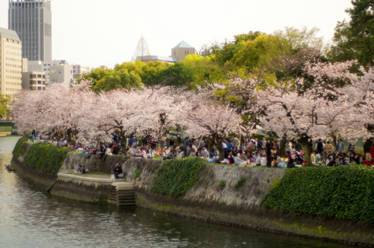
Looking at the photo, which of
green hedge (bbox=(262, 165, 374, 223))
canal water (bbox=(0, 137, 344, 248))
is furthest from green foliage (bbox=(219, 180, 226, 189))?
green hedge (bbox=(262, 165, 374, 223))

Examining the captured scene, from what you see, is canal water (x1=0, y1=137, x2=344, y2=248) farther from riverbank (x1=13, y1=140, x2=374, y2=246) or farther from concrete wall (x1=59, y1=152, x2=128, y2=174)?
concrete wall (x1=59, y1=152, x2=128, y2=174)

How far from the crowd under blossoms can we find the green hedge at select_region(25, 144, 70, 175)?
246cm

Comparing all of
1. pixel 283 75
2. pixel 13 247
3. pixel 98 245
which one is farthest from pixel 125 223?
pixel 283 75

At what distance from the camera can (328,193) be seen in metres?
28.5

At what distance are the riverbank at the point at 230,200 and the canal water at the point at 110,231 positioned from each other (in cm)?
66

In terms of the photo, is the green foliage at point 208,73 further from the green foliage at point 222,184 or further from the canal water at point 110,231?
the green foliage at point 222,184

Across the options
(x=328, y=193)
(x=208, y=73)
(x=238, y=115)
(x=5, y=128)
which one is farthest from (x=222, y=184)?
(x=5, y=128)

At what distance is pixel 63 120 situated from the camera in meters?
70.4

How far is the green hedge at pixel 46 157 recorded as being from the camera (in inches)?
2286

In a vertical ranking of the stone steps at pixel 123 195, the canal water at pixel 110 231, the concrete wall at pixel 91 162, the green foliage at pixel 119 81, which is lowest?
the canal water at pixel 110 231

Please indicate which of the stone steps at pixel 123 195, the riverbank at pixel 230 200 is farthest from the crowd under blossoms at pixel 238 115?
the stone steps at pixel 123 195

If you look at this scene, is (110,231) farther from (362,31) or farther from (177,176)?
(362,31)

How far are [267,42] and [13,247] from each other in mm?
37092

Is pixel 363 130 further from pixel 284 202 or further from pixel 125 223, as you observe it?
pixel 125 223
